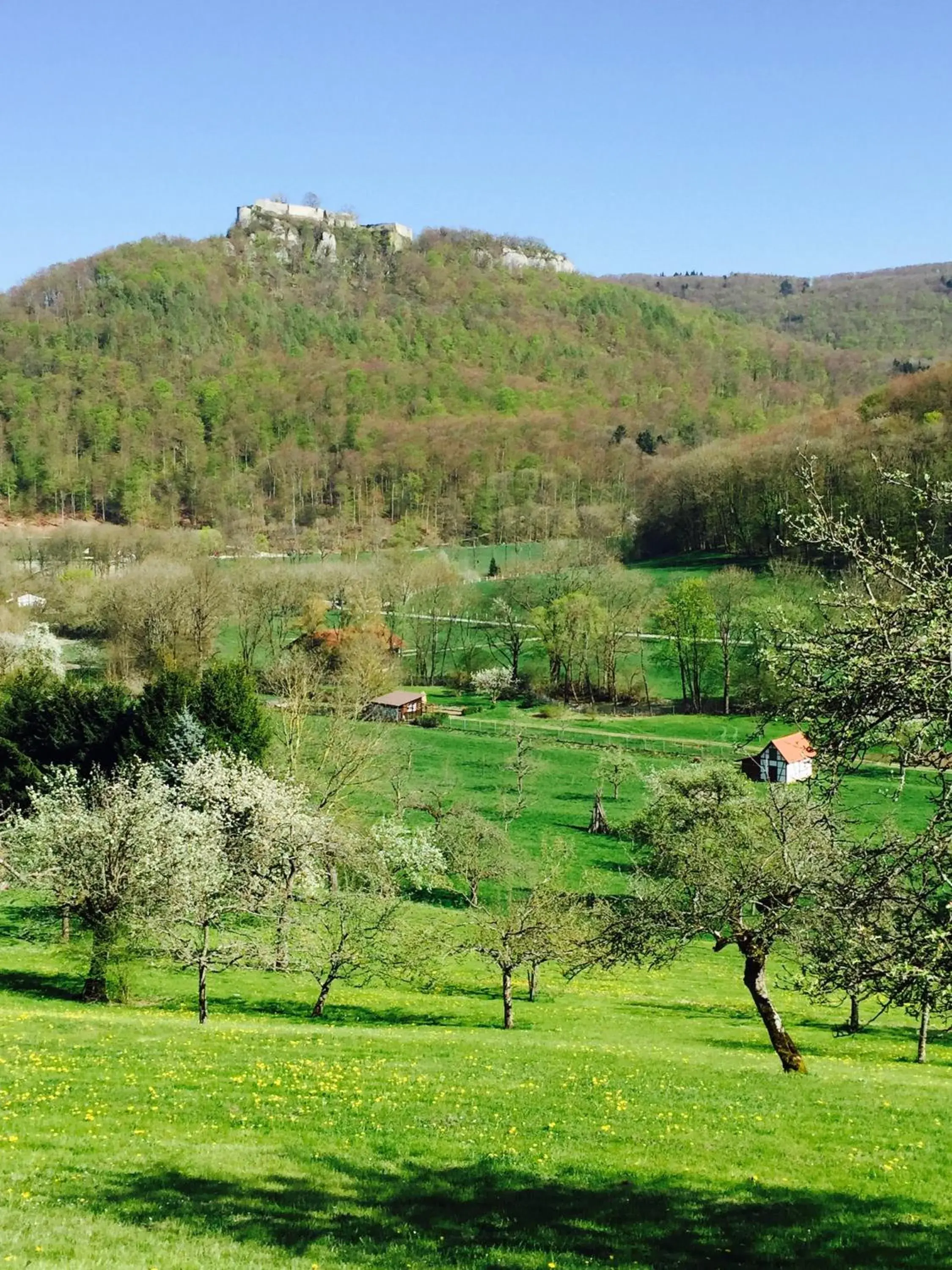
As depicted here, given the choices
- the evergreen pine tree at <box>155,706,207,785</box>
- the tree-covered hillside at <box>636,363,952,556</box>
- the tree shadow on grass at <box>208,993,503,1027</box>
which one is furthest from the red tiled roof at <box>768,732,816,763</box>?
the tree-covered hillside at <box>636,363,952,556</box>

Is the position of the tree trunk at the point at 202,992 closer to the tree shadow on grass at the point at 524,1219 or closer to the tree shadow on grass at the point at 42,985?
the tree shadow on grass at the point at 42,985

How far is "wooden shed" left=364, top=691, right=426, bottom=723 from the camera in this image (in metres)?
82.1

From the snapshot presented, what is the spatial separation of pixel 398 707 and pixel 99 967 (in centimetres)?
5434

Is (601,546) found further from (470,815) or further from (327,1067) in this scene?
(327,1067)

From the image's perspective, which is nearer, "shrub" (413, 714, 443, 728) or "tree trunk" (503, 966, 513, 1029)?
"tree trunk" (503, 966, 513, 1029)

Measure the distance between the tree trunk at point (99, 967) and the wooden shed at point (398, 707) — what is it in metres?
49.5

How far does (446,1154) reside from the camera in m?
14.4

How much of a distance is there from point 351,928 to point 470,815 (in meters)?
22.8

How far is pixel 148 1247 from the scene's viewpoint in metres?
10.6

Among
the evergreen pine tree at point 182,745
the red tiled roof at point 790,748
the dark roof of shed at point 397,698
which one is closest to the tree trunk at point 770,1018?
the evergreen pine tree at point 182,745

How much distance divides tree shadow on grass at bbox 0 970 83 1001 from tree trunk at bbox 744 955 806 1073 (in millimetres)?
20649

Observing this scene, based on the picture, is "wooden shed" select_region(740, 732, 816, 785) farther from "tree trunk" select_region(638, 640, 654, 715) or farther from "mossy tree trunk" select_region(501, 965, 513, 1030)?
"mossy tree trunk" select_region(501, 965, 513, 1030)

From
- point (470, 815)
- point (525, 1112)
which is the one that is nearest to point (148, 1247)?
point (525, 1112)

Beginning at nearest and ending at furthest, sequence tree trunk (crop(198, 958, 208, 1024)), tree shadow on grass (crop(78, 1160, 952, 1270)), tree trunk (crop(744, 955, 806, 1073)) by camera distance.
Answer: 1. tree shadow on grass (crop(78, 1160, 952, 1270))
2. tree trunk (crop(744, 955, 806, 1073))
3. tree trunk (crop(198, 958, 208, 1024))
